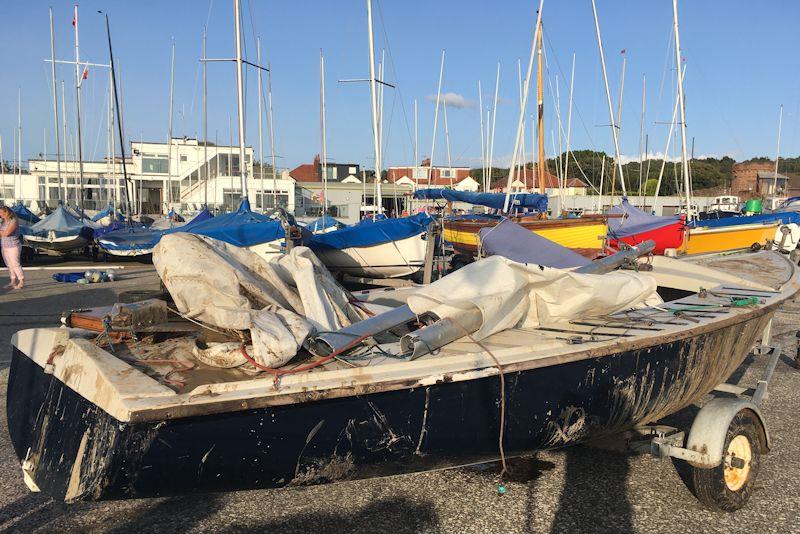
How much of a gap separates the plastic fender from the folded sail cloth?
936mm

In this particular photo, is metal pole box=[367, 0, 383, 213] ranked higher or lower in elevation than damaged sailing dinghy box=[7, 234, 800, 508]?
higher

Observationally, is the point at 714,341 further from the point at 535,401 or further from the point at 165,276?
the point at 165,276

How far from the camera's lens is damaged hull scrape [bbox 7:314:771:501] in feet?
9.88

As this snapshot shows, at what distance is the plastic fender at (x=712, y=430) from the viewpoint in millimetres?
3861

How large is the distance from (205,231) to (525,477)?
11185 mm

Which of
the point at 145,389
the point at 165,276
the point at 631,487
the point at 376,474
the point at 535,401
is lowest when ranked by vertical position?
the point at 631,487

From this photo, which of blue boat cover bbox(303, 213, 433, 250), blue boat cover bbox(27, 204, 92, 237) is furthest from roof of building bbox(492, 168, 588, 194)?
blue boat cover bbox(303, 213, 433, 250)

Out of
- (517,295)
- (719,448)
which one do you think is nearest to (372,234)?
(517,295)

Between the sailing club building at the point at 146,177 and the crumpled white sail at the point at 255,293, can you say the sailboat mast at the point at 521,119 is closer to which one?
the crumpled white sail at the point at 255,293

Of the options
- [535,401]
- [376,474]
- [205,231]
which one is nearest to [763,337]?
[535,401]

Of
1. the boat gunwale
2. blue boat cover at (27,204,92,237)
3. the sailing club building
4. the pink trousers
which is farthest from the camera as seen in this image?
the sailing club building

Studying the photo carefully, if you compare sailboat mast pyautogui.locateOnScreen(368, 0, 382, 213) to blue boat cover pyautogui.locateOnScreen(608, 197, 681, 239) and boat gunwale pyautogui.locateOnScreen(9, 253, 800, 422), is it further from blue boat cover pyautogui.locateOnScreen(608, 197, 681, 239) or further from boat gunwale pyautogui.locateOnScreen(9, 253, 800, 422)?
boat gunwale pyautogui.locateOnScreen(9, 253, 800, 422)

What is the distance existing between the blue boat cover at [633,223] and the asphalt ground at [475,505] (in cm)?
941

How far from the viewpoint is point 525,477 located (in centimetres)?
441
